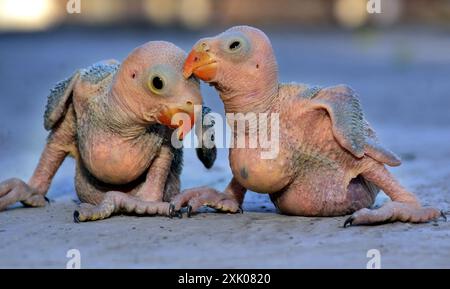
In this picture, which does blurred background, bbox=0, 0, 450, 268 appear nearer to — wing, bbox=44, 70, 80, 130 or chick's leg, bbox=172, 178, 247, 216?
chick's leg, bbox=172, 178, 247, 216

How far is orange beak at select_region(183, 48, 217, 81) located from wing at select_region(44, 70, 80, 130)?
99cm

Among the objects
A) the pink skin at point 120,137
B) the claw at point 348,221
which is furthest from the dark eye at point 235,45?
the claw at point 348,221

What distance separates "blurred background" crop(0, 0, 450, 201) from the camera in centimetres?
917

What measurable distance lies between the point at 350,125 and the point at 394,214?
532mm

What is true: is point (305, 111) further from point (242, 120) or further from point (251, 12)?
point (251, 12)

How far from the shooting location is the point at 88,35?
2344 cm

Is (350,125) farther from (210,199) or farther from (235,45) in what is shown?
(210,199)

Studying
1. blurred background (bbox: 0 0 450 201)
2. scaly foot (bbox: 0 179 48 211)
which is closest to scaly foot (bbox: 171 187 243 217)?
scaly foot (bbox: 0 179 48 211)

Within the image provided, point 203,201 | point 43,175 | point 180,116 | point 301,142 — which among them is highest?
point 180,116

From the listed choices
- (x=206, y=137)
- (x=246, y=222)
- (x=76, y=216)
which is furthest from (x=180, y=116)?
(x=76, y=216)

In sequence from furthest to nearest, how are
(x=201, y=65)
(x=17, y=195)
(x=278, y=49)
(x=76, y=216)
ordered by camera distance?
(x=278, y=49) → (x=17, y=195) → (x=76, y=216) → (x=201, y=65)

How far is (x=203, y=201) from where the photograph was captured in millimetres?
5031

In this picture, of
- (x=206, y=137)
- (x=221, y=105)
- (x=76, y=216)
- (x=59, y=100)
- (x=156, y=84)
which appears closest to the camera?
(x=156, y=84)

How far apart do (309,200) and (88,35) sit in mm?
19365
